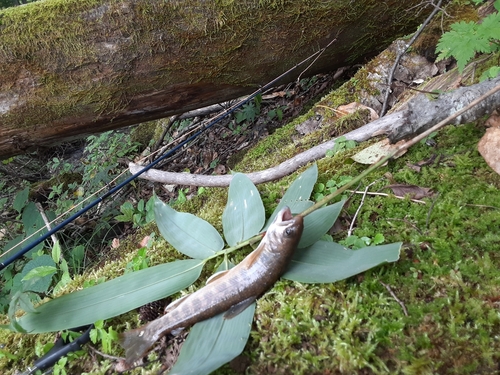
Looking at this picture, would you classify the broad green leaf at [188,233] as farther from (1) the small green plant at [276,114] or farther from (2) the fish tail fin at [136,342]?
(1) the small green plant at [276,114]

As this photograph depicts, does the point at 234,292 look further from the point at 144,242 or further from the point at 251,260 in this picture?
the point at 144,242

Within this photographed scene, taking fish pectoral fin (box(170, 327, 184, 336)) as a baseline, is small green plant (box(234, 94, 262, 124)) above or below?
below

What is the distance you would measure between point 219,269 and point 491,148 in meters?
1.47

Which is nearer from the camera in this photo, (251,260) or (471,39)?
(251,260)

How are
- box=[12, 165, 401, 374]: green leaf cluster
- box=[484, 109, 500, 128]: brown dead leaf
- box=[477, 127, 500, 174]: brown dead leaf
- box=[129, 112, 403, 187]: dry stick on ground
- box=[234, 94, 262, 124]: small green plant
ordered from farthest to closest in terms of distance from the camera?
box=[234, 94, 262, 124]: small green plant < box=[129, 112, 403, 187]: dry stick on ground < box=[484, 109, 500, 128]: brown dead leaf < box=[477, 127, 500, 174]: brown dead leaf < box=[12, 165, 401, 374]: green leaf cluster

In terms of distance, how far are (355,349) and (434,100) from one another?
142 centimetres

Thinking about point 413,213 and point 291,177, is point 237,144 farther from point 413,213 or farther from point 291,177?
point 413,213

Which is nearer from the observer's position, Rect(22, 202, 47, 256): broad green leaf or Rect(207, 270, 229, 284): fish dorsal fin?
Rect(207, 270, 229, 284): fish dorsal fin

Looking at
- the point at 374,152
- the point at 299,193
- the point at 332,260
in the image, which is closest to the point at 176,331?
the point at 332,260

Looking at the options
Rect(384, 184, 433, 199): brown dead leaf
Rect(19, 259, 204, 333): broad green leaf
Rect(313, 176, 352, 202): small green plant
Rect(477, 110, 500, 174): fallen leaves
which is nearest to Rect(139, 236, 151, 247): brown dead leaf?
Rect(19, 259, 204, 333): broad green leaf

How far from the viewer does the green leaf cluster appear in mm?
1422

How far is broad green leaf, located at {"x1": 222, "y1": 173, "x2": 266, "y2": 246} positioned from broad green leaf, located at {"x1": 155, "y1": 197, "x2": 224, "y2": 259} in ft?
0.25

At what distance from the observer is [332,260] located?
1529 mm

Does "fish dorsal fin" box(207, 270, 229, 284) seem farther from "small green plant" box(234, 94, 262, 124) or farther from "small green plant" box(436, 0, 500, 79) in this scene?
"small green plant" box(234, 94, 262, 124)
